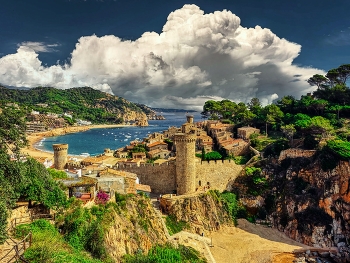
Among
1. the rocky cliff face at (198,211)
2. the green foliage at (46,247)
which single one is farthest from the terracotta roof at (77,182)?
the rocky cliff face at (198,211)

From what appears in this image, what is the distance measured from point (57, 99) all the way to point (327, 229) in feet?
531

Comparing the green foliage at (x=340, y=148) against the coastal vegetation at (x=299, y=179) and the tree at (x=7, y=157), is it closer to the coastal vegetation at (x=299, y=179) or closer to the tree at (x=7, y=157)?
the coastal vegetation at (x=299, y=179)

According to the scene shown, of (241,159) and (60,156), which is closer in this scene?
(60,156)

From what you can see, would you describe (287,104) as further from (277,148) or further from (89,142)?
(89,142)

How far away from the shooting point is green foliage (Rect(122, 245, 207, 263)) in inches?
558

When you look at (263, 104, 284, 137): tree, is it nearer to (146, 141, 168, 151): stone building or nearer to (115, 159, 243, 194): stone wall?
(146, 141, 168, 151): stone building

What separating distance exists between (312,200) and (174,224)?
1314 cm

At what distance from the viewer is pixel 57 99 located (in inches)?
6412

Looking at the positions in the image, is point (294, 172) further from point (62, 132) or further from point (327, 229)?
point (62, 132)

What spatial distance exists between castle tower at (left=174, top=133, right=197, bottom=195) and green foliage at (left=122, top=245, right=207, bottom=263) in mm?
6383

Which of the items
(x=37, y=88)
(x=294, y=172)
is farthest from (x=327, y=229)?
(x=37, y=88)

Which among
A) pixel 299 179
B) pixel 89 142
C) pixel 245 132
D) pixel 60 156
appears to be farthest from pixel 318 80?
pixel 89 142

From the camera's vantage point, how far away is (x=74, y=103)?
16988 cm

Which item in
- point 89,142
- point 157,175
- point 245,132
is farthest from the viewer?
point 89,142
